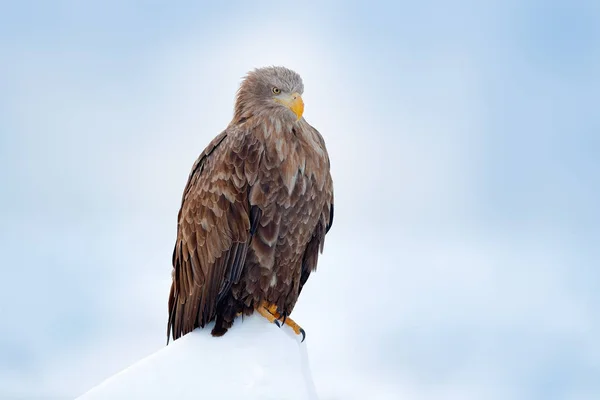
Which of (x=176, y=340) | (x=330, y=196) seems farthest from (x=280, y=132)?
(x=176, y=340)

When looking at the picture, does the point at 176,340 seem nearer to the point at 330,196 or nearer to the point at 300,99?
the point at 330,196

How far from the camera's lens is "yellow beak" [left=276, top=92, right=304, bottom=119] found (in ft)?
30.2

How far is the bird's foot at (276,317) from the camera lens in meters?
9.45

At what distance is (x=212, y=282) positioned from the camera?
30.3 feet

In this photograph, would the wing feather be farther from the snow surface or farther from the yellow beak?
the yellow beak

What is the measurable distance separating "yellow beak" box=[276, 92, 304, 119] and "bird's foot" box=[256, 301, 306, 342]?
7.20 ft

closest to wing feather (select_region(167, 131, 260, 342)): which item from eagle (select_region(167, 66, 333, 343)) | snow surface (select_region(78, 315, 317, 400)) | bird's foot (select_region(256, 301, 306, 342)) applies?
eagle (select_region(167, 66, 333, 343))

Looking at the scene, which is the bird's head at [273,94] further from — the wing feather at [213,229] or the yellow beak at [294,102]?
the wing feather at [213,229]

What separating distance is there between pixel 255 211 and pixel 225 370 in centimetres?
174

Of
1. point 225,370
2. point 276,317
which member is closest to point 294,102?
point 276,317

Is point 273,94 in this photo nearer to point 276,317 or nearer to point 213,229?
point 213,229

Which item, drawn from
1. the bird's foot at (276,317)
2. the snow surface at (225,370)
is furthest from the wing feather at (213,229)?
the bird's foot at (276,317)

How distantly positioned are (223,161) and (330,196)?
1360 mm

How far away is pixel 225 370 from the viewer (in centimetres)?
896
